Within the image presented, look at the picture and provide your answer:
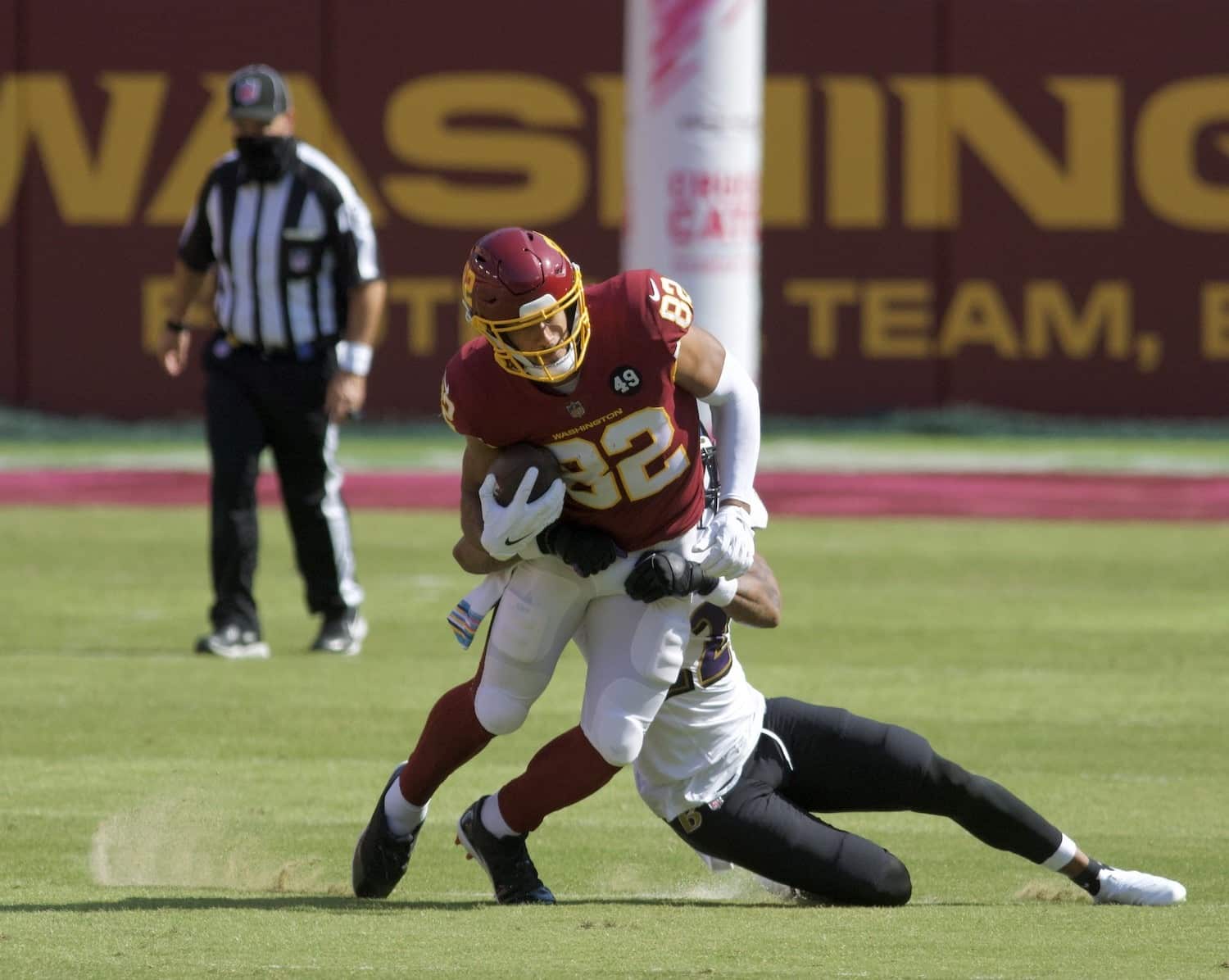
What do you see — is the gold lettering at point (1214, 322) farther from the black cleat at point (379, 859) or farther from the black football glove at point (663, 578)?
the black cleat at point (379, 859)

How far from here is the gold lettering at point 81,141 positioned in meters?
15.3

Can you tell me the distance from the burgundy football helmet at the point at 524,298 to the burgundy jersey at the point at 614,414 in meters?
0.07

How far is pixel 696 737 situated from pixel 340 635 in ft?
11.4

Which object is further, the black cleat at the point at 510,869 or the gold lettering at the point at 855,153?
the gold lettering at the point at 855,153

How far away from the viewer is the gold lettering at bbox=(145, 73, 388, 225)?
50.4 ft

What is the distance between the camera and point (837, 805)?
16.1 ft

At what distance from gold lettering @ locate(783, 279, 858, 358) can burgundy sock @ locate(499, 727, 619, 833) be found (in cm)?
1112

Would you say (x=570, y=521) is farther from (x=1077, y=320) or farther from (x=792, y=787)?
(x=1077, y=320)

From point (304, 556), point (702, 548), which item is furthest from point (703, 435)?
point (304, 556)

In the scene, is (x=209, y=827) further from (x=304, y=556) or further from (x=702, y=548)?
(x=304, y=556)

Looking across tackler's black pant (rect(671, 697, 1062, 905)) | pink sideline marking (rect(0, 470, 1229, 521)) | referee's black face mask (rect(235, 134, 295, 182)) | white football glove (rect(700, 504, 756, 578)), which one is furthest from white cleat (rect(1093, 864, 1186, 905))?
pink sideline marking (rect(0, 470, 1229, 521))

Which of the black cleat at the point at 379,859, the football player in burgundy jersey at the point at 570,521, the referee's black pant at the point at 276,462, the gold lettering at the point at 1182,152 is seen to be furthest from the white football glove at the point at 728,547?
the gold lettering at the point at 1182,152

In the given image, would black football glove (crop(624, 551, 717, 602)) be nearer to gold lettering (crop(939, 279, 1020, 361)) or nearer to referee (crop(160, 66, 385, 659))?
referee (crop(160, 66, 385, 659))

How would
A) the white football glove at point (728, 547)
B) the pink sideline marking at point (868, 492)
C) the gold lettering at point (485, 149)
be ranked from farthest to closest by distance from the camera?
the gold lettering at point (485, 149) < the pink sideline marking at point (868, 492) < the white football glove at point (728, 547)
